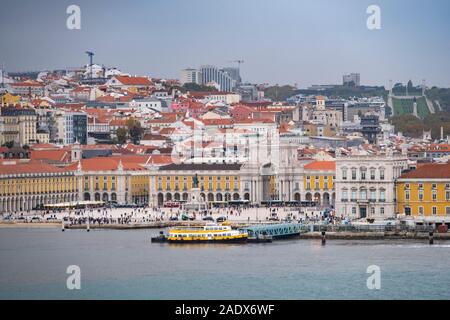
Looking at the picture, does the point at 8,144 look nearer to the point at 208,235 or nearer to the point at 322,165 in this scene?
the point at 322,165

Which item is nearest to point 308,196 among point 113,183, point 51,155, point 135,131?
point 113,183

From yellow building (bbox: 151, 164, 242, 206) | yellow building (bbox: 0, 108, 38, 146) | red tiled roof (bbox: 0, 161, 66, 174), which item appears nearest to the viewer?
red tiled roof (bbox: 0, 161, 66, 174)

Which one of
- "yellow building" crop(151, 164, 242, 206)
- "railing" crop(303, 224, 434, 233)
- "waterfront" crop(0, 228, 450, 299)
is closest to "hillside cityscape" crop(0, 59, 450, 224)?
"yellow building" crop(151, 164, 242, 206)

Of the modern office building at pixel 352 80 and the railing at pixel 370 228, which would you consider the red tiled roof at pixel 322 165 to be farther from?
the modern office building at pixel 352 80

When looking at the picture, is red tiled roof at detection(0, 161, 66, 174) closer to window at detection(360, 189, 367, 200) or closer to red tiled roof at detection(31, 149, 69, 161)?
red tiled roof at detection(31, 149, 69, 161)

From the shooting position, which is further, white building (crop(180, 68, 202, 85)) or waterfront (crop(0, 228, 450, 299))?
white building (crop(180, 68, 202, 85))
